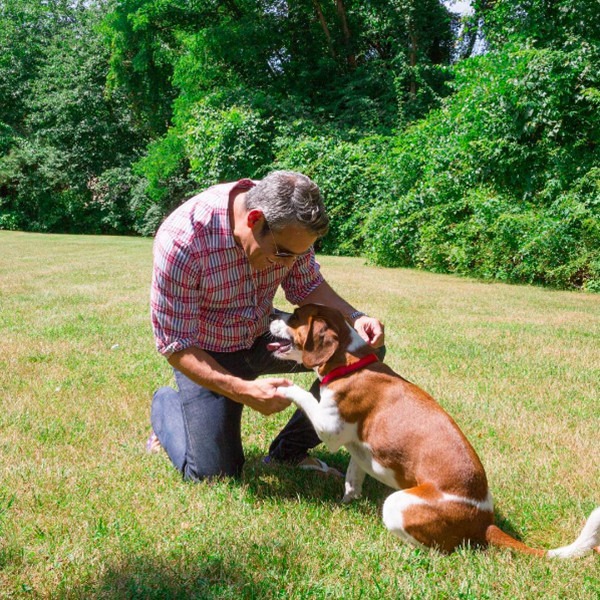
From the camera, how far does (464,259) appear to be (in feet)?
44.0

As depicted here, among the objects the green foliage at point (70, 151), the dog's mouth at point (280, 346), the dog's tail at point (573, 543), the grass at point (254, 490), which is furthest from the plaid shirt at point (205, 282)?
the green foliage at point (70, 151)

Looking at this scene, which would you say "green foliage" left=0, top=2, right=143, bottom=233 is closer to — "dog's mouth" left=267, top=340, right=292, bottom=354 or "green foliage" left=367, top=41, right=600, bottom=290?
"green foliage" left=367, top=41, right=600, bottom=290

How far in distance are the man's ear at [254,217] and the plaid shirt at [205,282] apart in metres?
0.24

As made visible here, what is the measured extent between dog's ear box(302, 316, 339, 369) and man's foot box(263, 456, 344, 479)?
0.84 metres

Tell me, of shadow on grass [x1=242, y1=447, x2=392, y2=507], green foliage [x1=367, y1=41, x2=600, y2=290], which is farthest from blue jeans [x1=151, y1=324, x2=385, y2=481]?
green foliage [x1=367, y1=41, x2=600, y2=290]

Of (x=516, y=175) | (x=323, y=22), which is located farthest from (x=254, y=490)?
(x=323, y=22)

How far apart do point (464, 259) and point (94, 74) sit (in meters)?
26.9

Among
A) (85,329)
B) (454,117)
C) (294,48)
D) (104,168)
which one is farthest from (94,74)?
(85,329)

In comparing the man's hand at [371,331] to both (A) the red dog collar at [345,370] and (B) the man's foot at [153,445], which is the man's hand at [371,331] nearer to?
(A) the red dog collar at [345,370]

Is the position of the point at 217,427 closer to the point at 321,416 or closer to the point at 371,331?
the point at 321,416

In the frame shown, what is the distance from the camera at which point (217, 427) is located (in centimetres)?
358

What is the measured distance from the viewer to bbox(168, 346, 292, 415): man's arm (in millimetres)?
3238

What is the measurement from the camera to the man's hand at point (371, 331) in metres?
3.74

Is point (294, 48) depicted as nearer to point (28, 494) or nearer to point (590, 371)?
point (590, 371)
